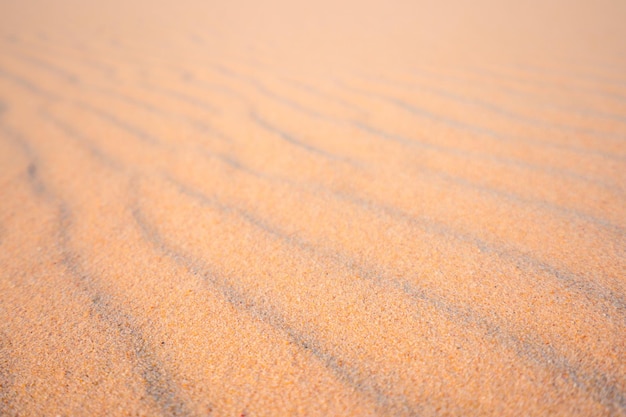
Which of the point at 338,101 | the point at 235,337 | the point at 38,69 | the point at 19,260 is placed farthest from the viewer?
the point at 38,69

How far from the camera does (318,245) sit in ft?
3.11

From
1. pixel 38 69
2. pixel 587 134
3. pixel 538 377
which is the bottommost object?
pixel 38 69

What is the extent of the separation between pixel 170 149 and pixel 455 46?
2214mm

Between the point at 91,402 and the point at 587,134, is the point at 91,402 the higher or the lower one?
the lower one

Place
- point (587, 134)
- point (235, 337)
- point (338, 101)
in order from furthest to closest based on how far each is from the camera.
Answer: point (338, 101)
point (587, 134)
point (235, 337)

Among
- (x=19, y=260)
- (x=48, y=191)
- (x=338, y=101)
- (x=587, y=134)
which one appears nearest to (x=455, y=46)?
(x=338, y=101)

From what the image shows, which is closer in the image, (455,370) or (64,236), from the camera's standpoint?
(455,370)

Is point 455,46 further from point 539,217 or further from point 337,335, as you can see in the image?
point 337,335

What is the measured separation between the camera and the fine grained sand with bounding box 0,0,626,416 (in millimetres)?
638

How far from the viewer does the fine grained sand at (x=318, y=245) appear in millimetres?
638

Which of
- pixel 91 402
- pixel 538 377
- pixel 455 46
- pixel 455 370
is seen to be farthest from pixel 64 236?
pixel 455 46

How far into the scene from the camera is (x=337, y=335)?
2.34 feet

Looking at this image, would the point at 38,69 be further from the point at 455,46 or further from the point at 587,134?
the point at 587,134

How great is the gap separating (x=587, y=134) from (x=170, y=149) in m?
1.42
